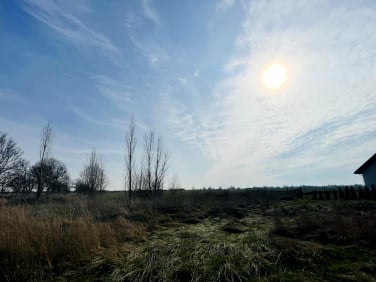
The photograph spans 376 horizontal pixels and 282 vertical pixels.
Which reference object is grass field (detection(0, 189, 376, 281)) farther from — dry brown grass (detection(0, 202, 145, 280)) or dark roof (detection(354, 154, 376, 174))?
dark roof (detection(354, 154, 376, 174))

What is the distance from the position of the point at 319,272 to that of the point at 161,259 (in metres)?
2.80

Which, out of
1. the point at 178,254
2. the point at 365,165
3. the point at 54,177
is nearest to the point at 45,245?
the point at 178,254

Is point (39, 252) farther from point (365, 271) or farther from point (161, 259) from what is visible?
point (365, 271)

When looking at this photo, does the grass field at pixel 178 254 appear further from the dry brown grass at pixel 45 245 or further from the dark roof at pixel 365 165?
the dark roof at pixel 365 165

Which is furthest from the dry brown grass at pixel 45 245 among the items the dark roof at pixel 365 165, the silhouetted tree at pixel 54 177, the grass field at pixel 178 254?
the silhouetted tree at pixel 54 177

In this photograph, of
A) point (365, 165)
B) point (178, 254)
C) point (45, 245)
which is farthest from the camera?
point (365, 165)

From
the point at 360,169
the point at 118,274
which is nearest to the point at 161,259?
the point at 118,274

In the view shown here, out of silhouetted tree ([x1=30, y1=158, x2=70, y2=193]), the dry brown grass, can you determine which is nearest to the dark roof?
the dry brown grass

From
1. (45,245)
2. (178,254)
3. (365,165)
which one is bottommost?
(178,254)

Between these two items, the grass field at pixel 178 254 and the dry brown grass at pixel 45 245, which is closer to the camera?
the grass field at pixel 178 254

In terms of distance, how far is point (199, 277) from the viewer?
14.3ft

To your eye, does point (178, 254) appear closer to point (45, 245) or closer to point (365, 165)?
point (45, 245)

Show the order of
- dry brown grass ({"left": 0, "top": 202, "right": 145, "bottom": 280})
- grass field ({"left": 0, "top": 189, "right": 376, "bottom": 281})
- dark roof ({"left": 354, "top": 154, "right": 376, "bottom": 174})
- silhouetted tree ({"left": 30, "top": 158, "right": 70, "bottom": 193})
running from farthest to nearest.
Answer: silhouetted tree ({"left": 30, "top": 158, "right": 70, "bottom": 193})
dark roof ({"left": 354, "top": 154, "right": 376, "bottom": 174})
dry brown grass ({"left": 0, "top": 202, "right": 145, "bottom": 280})
grass field ({"left": 0, "top": 189, "right": 376, "bottom": 281})

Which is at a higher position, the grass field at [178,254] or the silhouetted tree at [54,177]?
the silhouetted tree at [54,177]
